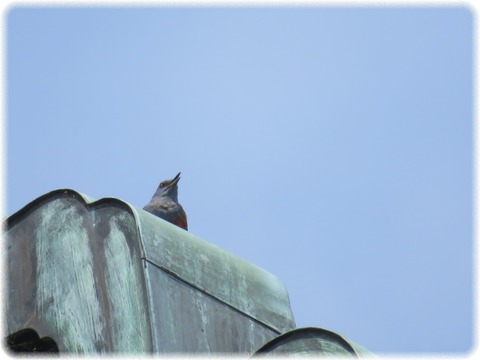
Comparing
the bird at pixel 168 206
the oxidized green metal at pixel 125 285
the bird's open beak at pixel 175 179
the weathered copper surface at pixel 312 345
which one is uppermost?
the bird's open beak at pixel 175 179

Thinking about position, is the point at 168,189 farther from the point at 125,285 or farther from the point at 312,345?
the point at 312,345

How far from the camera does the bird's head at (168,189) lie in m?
13.1

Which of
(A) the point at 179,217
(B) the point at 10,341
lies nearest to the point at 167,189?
(A) the point at 179,217

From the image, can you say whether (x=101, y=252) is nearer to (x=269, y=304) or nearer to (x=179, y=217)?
(x=269, y=304)

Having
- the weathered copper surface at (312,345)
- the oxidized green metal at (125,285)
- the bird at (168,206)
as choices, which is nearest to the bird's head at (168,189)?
the bird at (168,206)

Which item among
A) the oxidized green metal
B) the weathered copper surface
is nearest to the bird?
the oxidized green metal

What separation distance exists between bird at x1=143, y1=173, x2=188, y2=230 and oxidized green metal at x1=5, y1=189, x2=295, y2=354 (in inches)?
99.8

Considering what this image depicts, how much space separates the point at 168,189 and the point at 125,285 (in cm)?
416

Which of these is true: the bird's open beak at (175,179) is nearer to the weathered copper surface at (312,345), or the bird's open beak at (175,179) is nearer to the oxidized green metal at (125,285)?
the oxidized green metal at (125,285)

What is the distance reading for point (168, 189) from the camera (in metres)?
13.3

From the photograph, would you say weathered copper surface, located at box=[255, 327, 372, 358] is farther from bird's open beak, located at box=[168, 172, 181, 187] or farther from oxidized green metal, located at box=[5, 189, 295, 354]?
bird's open beak, located at box=[168, 172, 181, 187]

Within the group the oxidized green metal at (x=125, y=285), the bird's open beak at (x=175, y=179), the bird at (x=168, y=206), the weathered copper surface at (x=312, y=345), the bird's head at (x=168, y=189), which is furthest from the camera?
the bird's open beak at (x=175, y=179)

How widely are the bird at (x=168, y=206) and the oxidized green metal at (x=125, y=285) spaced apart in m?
2.53

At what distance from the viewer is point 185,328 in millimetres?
9172
